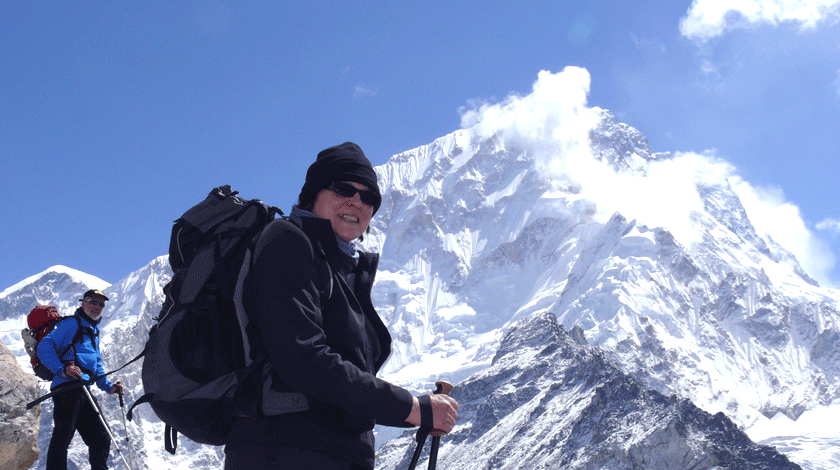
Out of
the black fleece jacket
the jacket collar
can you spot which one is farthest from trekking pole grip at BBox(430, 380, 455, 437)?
the jacket collar

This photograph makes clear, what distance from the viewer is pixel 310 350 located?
4.10m

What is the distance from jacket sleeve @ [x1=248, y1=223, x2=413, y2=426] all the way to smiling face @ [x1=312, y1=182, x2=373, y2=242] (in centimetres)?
59

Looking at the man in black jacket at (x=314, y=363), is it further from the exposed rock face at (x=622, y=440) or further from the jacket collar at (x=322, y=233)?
the exposed rock face at (x=622, y=440)

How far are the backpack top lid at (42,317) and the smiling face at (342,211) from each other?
244 inches

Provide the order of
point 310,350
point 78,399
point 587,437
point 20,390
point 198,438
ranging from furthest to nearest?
point 587,437, point 20,390, point 78,399, point 198,438, point 310,350

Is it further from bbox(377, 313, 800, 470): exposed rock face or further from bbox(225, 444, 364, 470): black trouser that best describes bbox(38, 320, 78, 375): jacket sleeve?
bbox(377, 313, 800, 470): exposed rock face

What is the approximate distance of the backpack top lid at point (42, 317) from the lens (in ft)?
32.3

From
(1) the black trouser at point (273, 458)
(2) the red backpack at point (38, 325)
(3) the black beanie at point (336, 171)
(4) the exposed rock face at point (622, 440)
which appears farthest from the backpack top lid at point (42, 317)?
(4) the exposed rock face at point (622, 440)

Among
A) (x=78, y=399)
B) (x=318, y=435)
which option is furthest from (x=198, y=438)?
(x=78, y=399)

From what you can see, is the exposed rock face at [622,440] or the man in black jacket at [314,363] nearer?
the man in black jacket at [314,363]

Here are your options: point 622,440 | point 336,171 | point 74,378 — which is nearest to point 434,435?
point 336,171

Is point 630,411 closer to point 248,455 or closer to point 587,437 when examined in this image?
point 587,437

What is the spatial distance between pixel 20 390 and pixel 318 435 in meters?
7.12

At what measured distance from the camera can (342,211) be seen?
4.96 meters
